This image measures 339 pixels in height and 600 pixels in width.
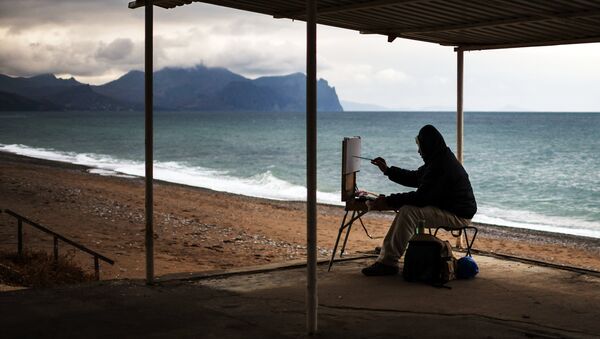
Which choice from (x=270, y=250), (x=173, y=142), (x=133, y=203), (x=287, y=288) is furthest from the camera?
(x=173, y=142)

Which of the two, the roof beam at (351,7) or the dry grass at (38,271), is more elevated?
the roof beam at (351,7)

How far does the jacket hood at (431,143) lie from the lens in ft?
21.0

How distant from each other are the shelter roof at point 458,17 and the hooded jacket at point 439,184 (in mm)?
1112

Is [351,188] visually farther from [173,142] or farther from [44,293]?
[173,142]

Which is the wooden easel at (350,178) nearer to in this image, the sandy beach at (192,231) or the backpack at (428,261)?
the backpack at (428,261)

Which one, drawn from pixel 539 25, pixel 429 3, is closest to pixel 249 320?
pixel 429 3

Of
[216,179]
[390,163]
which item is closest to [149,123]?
[216,179]

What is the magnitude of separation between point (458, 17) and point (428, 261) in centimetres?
233

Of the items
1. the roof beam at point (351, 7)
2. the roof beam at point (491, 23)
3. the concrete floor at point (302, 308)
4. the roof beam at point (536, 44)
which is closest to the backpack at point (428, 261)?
the concrete floor at point (302, 308)

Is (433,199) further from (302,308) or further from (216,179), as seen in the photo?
(216,179)

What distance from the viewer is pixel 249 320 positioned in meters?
4.94

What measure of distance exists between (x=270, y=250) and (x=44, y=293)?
720 cm

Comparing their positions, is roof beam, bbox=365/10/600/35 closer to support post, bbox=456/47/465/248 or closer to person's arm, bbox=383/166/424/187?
support post, bbox=456/47/465/248

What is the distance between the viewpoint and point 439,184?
20.9 ft
